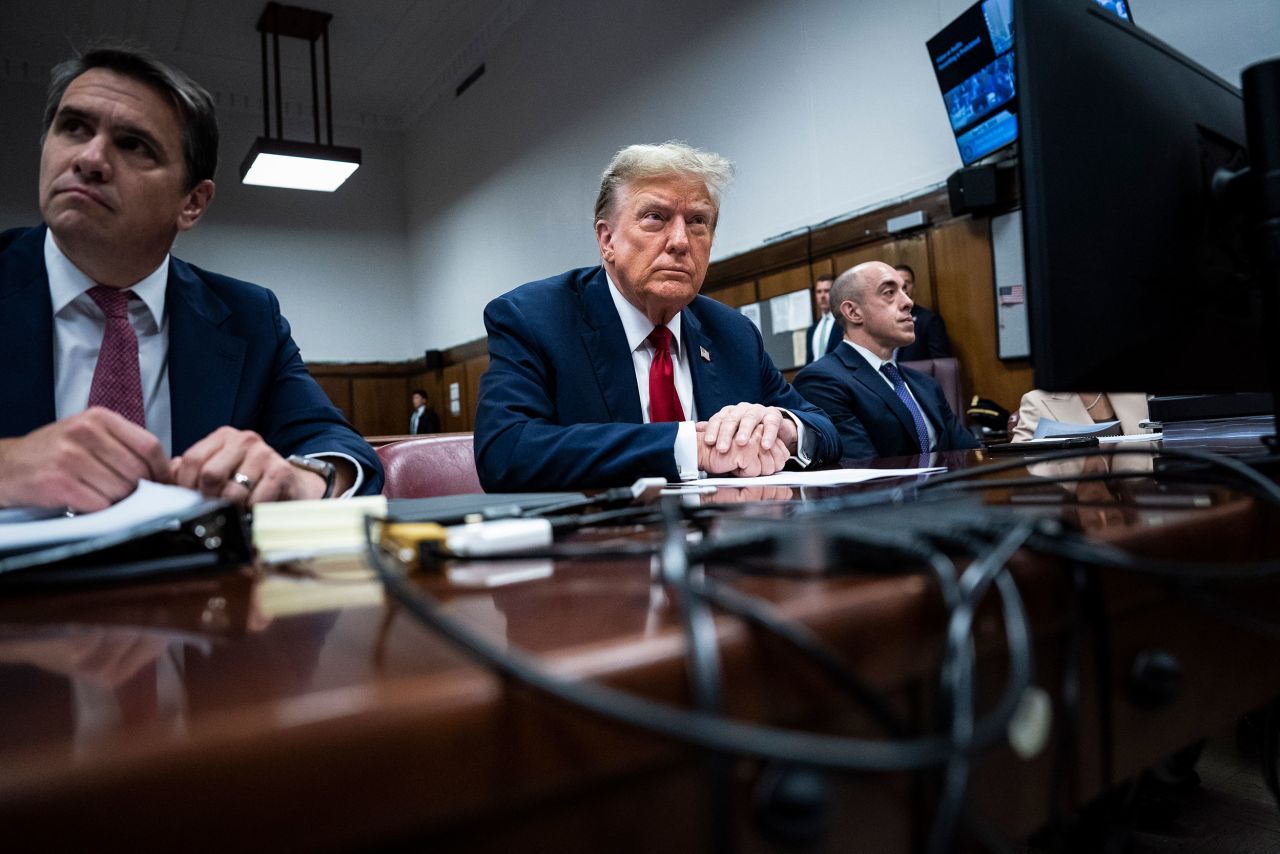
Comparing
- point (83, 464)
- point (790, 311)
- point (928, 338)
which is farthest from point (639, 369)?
point (790, 311)

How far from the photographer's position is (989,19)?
395 centimetres

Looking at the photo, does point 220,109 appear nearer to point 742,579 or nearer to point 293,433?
point 293,433

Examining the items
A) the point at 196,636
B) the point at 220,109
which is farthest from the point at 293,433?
the point at 220,109

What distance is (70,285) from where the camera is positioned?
1.22 metres

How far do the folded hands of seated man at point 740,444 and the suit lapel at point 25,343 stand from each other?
925mm

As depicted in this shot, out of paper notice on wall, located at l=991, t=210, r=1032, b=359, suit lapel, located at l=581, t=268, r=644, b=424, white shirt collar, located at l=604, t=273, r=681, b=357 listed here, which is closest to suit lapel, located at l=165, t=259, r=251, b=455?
suit lapel, located at l=581, t=268, r=644, b=424

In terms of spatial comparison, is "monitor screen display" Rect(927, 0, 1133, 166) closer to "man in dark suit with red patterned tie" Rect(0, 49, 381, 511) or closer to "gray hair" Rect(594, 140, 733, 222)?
"gray hair" Rect(594, 140, 733, 222)

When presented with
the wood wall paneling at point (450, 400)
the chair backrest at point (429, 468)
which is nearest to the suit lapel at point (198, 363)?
the chair backrest at point (429, 468)

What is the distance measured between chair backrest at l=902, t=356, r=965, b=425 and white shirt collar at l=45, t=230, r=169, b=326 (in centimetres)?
383

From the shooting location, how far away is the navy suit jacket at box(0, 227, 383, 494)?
1129 mm

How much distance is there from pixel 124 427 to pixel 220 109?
975cm

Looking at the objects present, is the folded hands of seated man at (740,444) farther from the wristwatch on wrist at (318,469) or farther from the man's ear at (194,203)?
the man's ear at (194,203)

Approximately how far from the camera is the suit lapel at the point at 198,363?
1.23 m

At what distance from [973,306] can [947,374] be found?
46 cm
